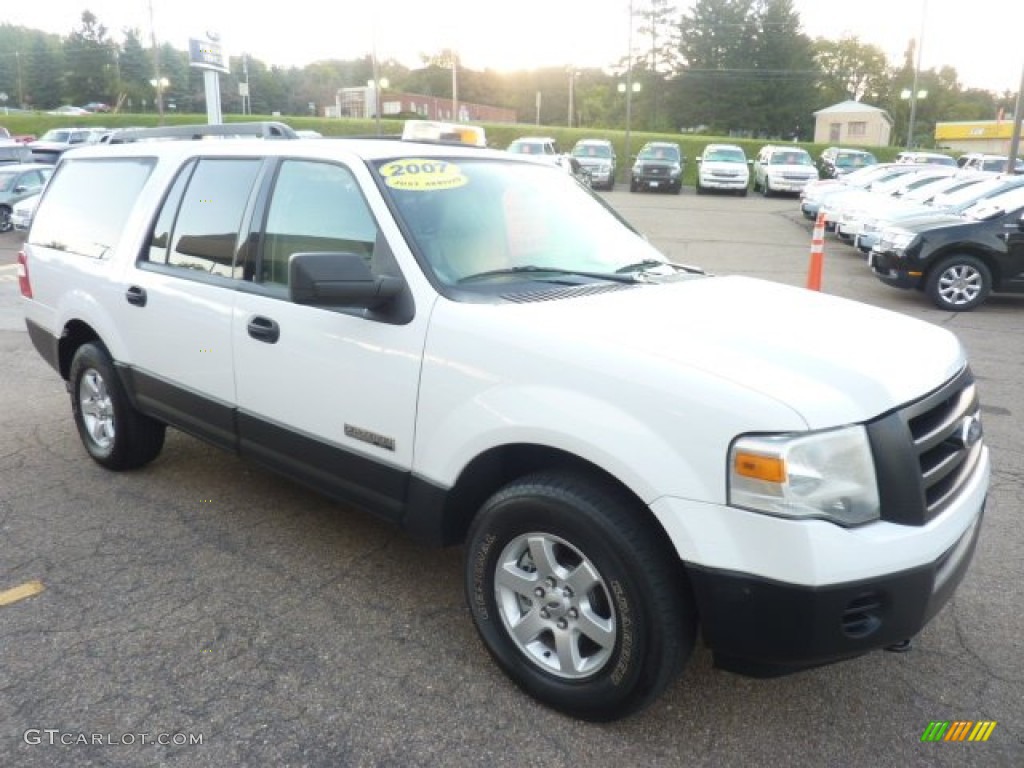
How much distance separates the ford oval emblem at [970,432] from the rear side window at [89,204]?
3.87m

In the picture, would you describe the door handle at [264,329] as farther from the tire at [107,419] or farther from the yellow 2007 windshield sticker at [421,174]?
the tire at [107,419]

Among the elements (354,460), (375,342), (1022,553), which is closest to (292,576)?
(354,460)

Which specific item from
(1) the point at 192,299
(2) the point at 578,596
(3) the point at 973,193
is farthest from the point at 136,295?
(3) the point at 973,193

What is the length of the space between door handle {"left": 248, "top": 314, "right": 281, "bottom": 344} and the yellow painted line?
138 cm

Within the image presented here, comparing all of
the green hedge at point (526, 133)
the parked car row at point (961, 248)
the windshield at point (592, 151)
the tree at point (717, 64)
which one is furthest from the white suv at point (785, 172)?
the tree at point (717, 64)

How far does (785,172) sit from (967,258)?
19.5m

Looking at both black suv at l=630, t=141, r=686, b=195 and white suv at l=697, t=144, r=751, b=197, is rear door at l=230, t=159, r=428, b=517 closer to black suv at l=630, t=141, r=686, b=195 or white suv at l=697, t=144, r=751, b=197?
black suv at l=630, t=141, r=686, b=195

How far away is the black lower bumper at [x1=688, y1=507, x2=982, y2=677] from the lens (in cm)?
212

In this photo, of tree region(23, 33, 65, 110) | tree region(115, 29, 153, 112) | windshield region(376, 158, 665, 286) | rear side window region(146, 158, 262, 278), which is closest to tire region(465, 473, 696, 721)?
windshield region(376, 158, 665, 286)

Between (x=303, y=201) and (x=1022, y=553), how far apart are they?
356cm

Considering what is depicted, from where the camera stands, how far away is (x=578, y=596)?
8.23 ft

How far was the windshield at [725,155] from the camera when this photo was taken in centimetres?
2927

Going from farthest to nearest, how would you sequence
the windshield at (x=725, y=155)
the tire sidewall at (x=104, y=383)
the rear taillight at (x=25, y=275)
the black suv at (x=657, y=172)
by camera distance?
the windshield at (x=725, y=155), the black suv at (x=657, y=172), the rear taillight at (x=25, y=275), the tire sidewall at (x=104, y=383)

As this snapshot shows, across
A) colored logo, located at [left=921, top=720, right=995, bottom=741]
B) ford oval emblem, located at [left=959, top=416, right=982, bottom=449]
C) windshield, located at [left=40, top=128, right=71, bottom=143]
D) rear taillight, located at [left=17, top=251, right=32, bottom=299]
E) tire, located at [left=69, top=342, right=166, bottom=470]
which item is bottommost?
colored logo, located at [left=921, top=720, right=995, bottom=741]
